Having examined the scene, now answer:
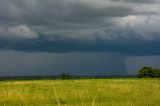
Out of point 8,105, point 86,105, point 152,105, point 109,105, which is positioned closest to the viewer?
point 152,105

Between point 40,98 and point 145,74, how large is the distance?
192 feet

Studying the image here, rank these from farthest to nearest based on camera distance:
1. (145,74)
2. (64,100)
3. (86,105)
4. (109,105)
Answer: (145,74) < (64,100) < (109,105) < (86,105)

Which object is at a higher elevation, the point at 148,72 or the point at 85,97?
the point at 148,72

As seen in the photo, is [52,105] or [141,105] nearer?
[141,105]

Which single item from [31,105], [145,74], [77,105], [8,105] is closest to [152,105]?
[77,105]

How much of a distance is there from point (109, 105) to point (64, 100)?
407cm

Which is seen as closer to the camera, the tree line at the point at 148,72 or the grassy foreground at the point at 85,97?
the grassy foreground at the point at 85,97

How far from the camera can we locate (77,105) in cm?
1900

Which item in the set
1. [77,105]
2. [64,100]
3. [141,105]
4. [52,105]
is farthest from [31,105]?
[141,105]

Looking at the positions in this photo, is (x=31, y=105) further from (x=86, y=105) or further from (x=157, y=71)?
(x=157, y=71)

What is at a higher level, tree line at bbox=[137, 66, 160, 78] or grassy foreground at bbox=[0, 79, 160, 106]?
tree line at bbox=[137, 66, 160, 78]

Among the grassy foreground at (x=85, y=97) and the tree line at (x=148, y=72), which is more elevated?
the tree line at (x=148, y=72)

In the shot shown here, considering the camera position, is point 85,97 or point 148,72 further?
point 148,72

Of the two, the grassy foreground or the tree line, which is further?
the tree line
